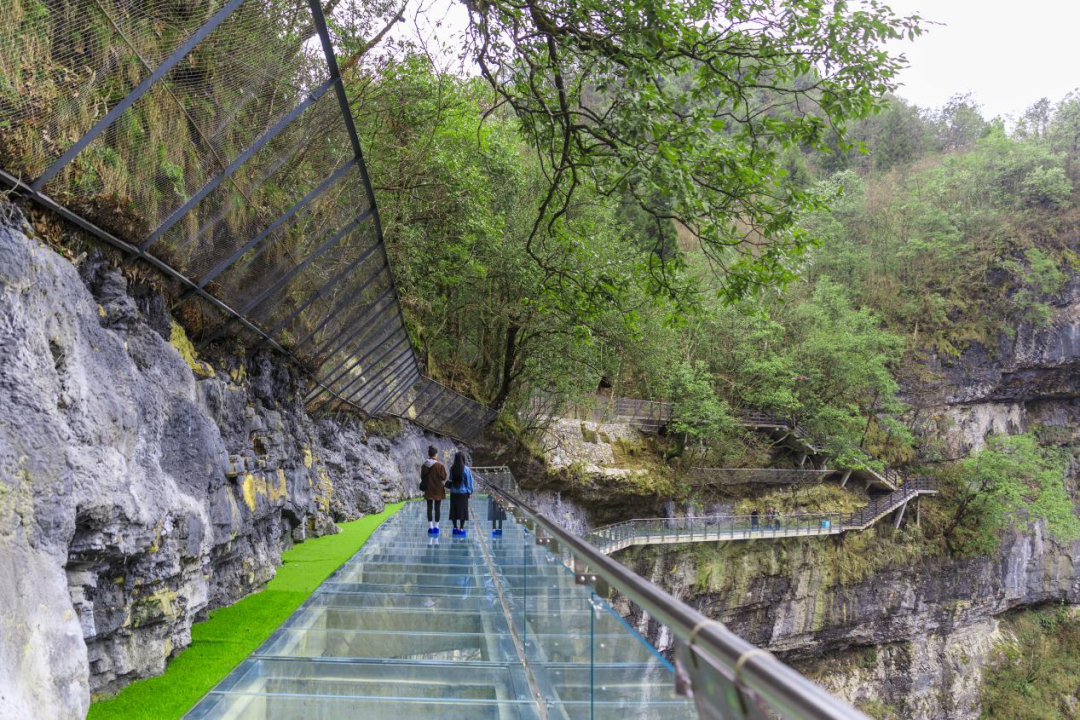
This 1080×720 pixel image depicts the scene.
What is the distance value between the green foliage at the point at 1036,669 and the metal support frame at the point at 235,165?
34.1 meters

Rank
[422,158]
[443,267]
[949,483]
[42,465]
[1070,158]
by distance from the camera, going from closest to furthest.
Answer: [42,465] → [422,158] → [443,267] → [949,483] → [1070,158]

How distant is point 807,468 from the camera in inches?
1303

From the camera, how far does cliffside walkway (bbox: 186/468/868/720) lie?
1.35 meters

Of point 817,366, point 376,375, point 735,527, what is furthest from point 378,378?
point 817,366

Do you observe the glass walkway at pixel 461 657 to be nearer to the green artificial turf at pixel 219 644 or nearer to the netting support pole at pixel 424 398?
the green artificial turf at pixel 219 644

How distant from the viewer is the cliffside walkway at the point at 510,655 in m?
1.35

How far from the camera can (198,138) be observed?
4.32m

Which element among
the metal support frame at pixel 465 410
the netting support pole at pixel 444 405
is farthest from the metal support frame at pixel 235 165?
the metal support frame at pixel 465 410

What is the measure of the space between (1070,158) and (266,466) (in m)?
46.0

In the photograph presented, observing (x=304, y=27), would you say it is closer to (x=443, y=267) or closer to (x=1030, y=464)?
(x=443, y=267)

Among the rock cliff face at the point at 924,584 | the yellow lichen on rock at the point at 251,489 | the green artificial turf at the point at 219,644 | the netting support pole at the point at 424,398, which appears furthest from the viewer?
the rock cliff face at the point at 924,584

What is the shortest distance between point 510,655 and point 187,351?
367 cm

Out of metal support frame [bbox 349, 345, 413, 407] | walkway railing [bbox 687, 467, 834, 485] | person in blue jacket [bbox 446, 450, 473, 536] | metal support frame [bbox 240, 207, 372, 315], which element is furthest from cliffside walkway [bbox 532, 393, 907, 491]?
metal support frame [bbox 240, 207, 372, 315]

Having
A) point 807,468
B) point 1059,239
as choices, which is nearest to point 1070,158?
point 1059,239
